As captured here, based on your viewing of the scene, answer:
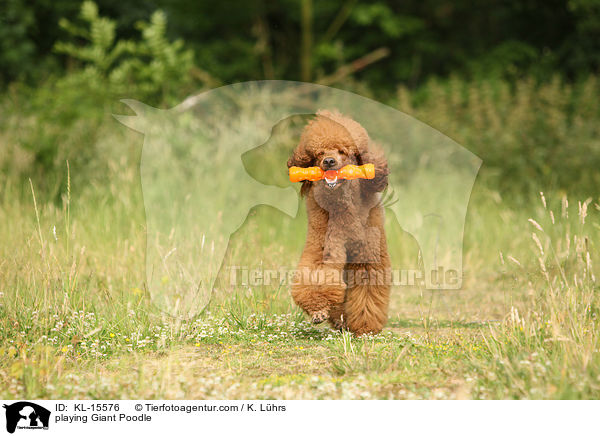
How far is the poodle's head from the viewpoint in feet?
11.1

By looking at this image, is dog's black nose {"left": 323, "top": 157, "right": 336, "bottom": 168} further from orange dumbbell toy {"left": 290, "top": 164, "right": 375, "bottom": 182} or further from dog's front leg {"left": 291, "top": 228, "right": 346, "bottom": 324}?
dog's front leg {"left": 291, "top": 228, "right": 346, "bottom": 324}

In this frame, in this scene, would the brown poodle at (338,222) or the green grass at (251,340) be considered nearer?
the green grass at (251,340)

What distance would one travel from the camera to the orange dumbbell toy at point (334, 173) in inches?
132

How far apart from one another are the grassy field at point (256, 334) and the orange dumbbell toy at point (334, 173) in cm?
95

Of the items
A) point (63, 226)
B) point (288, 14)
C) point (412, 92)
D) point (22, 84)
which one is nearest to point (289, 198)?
point (63, 226)

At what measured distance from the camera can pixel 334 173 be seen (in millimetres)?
3342

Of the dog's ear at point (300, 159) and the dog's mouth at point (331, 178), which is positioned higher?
the dog's ear at point (300, 159)

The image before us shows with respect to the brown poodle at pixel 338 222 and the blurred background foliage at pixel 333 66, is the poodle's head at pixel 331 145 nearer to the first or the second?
the brown poodle at pixel 338 222

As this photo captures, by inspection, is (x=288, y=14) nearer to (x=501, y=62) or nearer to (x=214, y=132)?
(x=501, y=62)

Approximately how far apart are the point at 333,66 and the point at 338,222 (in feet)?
37.4

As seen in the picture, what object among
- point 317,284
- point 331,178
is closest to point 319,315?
point 317,284
